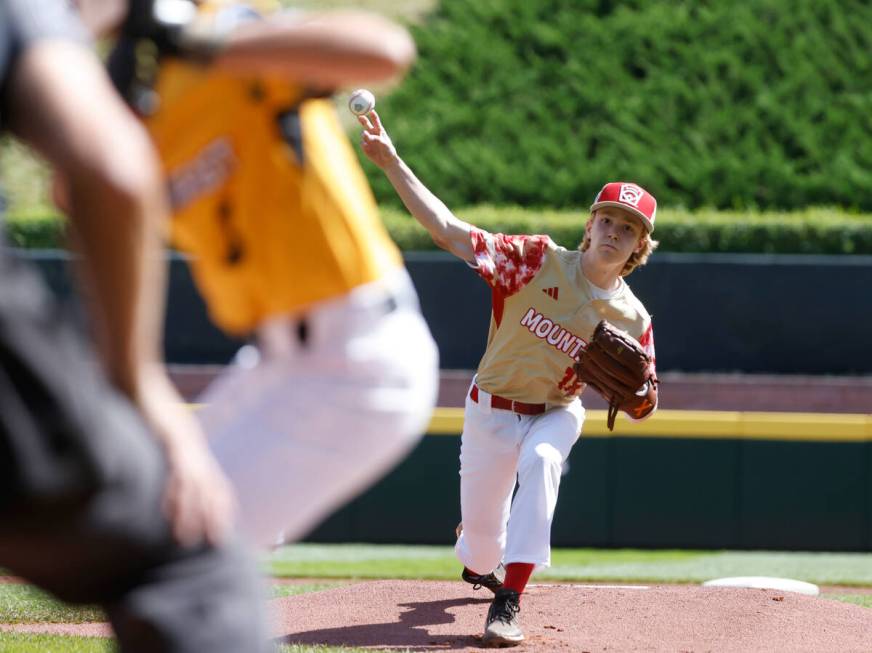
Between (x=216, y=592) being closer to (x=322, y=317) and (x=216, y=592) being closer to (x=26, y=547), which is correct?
(x=26, y=547)

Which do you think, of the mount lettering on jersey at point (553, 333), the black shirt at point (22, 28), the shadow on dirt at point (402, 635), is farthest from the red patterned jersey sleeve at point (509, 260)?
the black shirt at point (22, 28)

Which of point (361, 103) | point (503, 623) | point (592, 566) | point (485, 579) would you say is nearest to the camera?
point (361, 103)

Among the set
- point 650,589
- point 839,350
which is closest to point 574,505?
point 650,589

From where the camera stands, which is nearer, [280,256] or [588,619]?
[280,256]

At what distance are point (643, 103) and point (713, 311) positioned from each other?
270 inches

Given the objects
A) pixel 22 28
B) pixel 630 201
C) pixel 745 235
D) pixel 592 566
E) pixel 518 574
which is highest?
pixel 745 235

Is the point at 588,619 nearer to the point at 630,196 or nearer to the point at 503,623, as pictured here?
the point at 503,623

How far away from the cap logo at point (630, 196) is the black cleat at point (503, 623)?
1.62 metres

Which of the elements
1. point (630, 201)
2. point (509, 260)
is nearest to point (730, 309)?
point (630, 201)

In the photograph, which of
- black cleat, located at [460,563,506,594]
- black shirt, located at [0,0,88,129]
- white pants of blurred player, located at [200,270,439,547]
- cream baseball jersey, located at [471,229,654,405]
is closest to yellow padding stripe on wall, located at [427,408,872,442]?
black cleat, located at [460,563,506,594]

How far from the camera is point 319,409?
2.15 m

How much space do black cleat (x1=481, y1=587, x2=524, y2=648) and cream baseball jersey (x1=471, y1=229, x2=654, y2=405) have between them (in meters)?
0.83

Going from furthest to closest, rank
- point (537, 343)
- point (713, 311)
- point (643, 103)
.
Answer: point (643, 103) < point (713, 311) < point (537, 343)

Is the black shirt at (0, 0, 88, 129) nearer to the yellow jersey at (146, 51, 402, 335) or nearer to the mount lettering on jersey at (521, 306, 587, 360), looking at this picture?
the yellow jersey at (146, 51, 402, 335)
